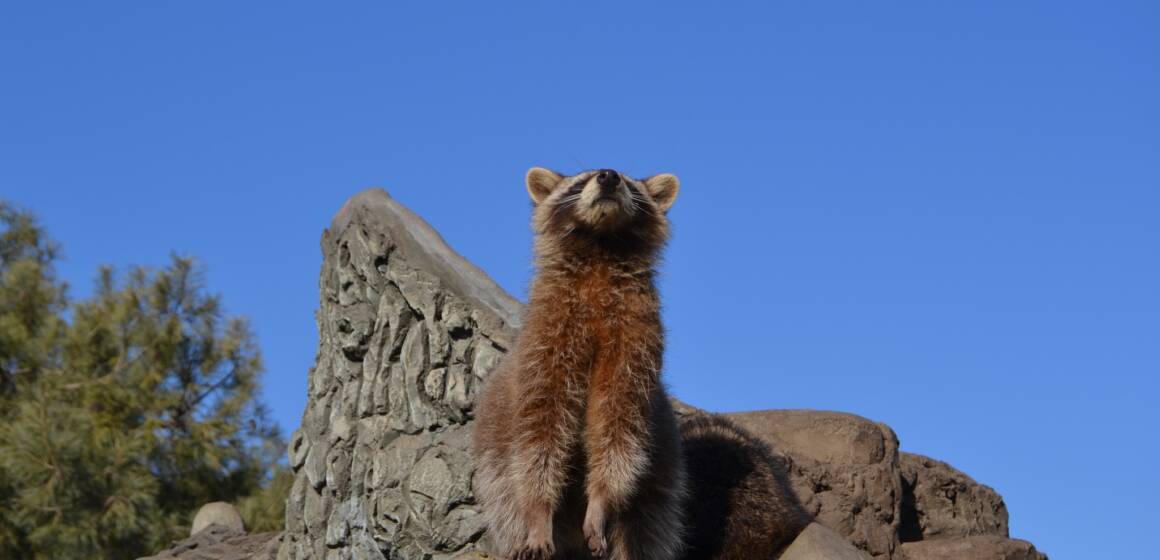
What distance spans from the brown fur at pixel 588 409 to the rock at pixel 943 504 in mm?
3891

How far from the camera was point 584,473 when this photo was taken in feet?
23.8

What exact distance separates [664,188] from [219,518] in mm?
8303

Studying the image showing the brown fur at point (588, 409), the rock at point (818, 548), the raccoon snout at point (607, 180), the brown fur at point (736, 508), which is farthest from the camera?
the brown fur at point (736, 508)

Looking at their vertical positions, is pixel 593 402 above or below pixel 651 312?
below

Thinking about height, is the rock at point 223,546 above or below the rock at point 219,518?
below

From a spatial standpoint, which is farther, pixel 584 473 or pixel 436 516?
pixel 436 516

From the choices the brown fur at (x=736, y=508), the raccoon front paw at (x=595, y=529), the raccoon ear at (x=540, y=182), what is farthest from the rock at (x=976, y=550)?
the raccoon ear at (x=540, y=182)

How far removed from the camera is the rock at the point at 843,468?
9766mm

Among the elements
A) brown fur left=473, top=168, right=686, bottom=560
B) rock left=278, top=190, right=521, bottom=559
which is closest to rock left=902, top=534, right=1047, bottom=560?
brown fur left=473, top=168, right=686, bottom=560

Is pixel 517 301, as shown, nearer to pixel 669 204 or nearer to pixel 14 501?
pixel 669 204

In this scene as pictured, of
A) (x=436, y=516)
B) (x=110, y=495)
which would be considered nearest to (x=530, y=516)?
(x=436, y=516)

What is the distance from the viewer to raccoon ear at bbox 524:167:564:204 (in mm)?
8125

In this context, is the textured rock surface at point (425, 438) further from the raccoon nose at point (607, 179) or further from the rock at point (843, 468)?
the raccoon nose at point (607, 179)

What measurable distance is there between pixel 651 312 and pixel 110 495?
14705 mm
